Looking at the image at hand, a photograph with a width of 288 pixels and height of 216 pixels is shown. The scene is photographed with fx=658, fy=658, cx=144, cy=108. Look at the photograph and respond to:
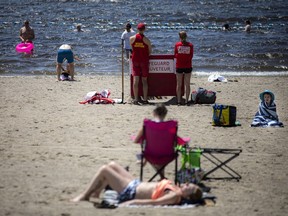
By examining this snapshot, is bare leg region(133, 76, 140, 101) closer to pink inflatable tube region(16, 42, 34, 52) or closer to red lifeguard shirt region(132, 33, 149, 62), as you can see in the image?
red lifeguard shirt region(132, 33, 149, 62)

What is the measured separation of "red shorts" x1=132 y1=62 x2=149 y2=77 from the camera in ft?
43.6

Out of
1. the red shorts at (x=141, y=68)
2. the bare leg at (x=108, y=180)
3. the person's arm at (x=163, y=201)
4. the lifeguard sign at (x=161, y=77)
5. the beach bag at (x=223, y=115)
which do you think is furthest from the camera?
the lifeguard sign at (x=161, y=77)

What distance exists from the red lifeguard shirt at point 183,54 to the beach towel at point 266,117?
88.6 inches

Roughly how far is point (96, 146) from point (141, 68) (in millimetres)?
3784

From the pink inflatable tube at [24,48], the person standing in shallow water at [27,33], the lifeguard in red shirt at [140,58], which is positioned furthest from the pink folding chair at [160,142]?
the person standing in shallow water at [27,33]

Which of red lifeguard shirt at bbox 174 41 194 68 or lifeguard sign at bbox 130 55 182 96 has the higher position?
red lifeguard shirt at bbox 174 41 194 68

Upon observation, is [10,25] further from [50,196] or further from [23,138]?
[50,196]

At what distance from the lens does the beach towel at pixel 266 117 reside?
450 inches

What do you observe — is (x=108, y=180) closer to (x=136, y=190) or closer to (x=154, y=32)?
(x=136, y=190)

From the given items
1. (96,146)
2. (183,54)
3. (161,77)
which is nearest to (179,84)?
(161,77)

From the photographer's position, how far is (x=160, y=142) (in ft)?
24.8

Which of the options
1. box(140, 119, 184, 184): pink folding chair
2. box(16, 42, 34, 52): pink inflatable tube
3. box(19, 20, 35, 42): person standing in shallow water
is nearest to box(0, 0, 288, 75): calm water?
box(16, 42, 34, 52): pink inflatable tube

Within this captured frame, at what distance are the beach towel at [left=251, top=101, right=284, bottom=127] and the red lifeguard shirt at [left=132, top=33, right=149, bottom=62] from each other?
9.22 feet

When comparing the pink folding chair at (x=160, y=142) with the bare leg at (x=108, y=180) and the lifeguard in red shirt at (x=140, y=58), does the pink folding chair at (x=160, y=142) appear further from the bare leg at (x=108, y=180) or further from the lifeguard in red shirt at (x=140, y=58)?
the lifeguard in red shirt at (x=140, y=58)
